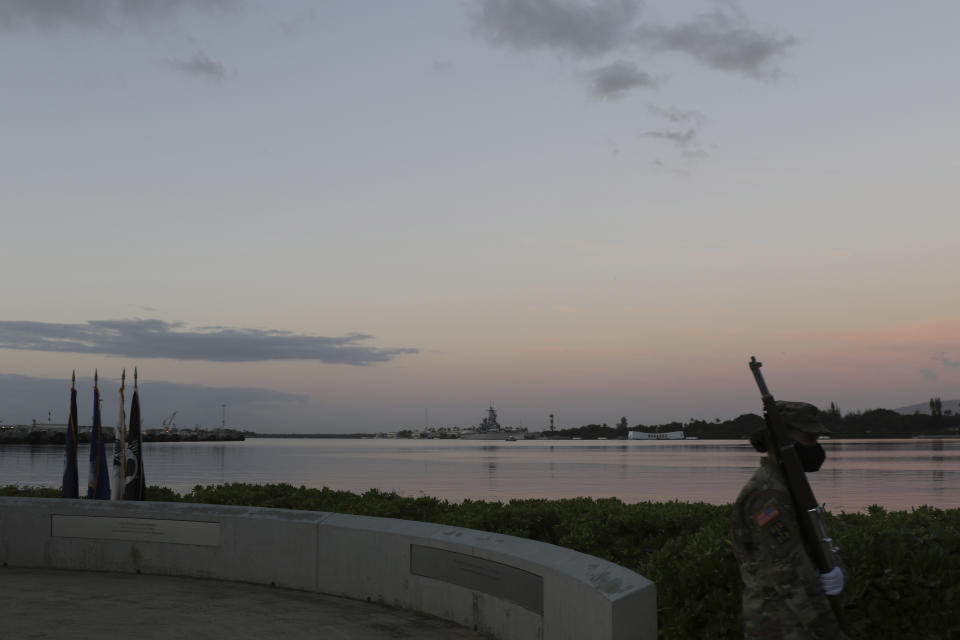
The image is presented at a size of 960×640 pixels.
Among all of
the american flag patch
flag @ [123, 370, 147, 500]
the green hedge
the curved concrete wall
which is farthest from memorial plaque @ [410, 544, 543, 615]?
flag @ [123, 370, 147, 500]

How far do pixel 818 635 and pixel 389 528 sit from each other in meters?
5.22

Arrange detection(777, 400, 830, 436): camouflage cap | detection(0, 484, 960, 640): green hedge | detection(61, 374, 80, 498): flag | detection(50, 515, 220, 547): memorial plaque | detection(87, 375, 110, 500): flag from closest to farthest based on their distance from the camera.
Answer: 1. detection(777, 400, 830, 436): camouflage cap
2. detection(0, 484, 960, 640): green hedge
3. detection(50, 515, 220, 547): memorial plaque
4. detection(61, 374, 80, 498): flag
5. detection(87, 375, 110, 500): flag

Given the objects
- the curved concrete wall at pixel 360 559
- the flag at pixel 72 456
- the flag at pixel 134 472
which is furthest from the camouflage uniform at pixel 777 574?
the flag at pixel 72 456

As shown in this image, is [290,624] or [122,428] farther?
[122,428]

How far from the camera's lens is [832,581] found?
4.47 metres

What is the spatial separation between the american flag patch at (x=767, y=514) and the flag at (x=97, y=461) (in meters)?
15.7

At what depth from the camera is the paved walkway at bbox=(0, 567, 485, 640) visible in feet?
24.9

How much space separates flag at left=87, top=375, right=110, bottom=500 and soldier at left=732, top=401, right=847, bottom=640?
1562cm

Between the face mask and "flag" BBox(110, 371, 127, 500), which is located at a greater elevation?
the face mask

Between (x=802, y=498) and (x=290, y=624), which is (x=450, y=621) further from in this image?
(x=802, y=498)

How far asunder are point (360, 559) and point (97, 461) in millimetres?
11174

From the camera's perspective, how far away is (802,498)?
4.54m

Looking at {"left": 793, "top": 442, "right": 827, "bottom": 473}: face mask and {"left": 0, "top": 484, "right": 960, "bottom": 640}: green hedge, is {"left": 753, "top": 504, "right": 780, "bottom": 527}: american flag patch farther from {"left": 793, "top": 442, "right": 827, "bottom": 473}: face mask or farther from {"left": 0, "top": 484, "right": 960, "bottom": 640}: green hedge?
{"left": 0, "top": 484, "right": 960, "bottom": 640}: green hedge

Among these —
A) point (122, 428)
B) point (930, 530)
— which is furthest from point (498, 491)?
point (930, 530)
